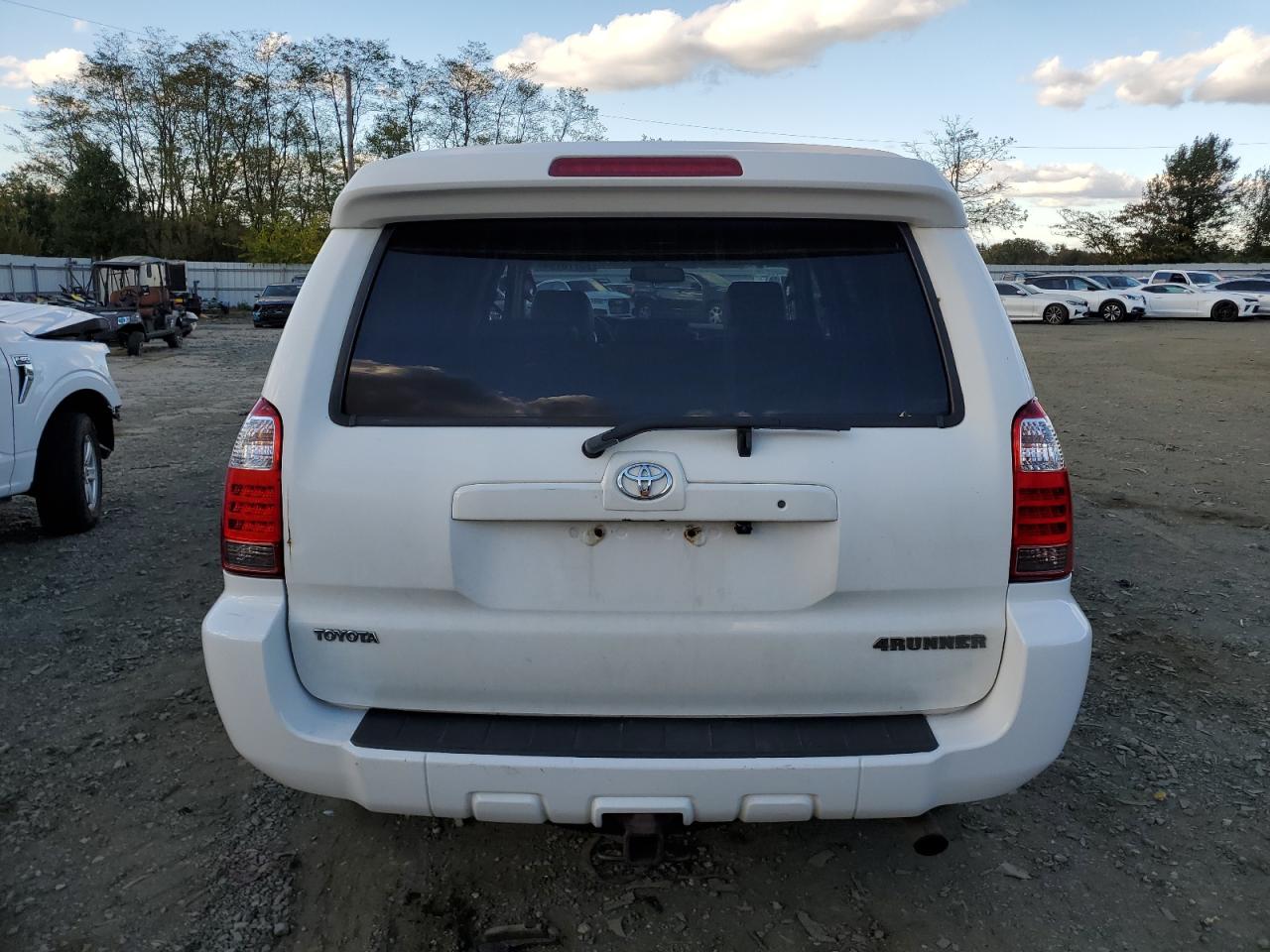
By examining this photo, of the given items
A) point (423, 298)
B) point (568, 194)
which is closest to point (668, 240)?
point (568, 194)

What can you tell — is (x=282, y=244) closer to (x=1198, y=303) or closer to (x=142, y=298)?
(x=142, y=298)

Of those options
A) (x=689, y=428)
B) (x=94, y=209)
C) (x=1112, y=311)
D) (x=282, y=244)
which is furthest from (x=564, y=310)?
(x=94, y=209)

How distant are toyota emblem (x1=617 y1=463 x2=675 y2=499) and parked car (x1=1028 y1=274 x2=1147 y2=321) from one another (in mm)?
39399

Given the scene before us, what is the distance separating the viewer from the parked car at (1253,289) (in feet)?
119

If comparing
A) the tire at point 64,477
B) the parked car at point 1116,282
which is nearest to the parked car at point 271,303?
the tire at point 64,477

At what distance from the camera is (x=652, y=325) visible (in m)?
2.46

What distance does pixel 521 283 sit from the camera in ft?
8.07

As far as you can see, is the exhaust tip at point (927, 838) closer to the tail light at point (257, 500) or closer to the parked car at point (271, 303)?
the tail light at point (257, 500)

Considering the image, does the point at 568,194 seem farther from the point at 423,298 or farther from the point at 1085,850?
the point at 1085,850

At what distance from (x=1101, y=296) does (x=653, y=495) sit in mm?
40314

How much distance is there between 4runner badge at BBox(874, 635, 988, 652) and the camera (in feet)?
7.55

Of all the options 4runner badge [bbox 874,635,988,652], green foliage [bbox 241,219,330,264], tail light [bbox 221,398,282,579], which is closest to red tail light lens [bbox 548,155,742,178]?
tail light [bbox 221,398,282,579]

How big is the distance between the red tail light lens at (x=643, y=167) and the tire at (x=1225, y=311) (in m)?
40.6

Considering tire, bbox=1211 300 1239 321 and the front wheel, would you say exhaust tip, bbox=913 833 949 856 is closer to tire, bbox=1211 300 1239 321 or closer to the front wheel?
the front wheel
